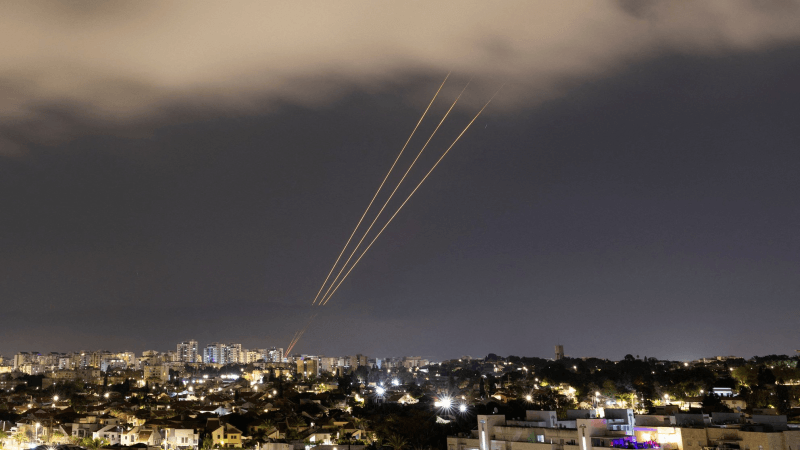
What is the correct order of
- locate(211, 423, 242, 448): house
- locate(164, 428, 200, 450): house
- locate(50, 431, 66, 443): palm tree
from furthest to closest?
locate(50, 431, 66, 443): palm tree < locate(211, 423, 242, 448): house < locate(164, 428, 200, 450): house

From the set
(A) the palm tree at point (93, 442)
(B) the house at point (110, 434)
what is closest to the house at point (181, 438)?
(B) the house at point (110, 434)

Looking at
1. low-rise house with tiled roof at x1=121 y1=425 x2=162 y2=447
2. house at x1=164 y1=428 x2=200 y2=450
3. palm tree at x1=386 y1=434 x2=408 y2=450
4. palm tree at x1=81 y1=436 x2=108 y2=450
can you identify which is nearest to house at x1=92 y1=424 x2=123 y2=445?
palm tree at x1=81 y1=436 x2=108 y2=450

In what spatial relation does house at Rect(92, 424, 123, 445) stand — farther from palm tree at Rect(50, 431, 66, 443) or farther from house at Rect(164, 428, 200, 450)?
house at Rect(164, 428, 200, 450)

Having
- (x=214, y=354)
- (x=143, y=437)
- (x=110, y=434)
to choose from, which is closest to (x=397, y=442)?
(x=143, y=437)

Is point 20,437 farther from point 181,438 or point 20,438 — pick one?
point 181,438

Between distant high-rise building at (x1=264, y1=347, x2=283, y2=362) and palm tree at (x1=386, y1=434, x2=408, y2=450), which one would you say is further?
distant high-rise building at (x1=264, y1=347, x2=283, y2=362)

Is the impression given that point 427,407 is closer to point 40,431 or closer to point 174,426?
point 174,426

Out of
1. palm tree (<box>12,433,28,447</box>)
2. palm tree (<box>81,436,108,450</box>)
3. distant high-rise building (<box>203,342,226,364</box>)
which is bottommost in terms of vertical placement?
palm tree (<box>81,436,108,450</box>)
